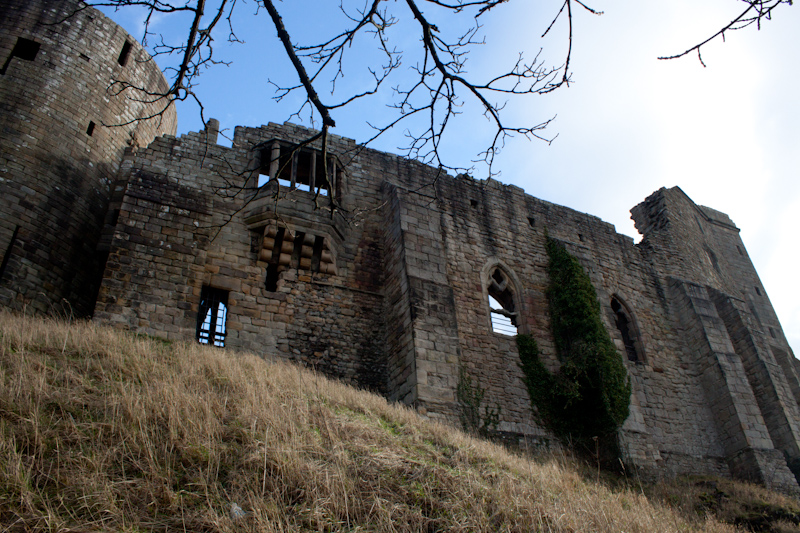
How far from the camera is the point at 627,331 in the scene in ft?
52.0

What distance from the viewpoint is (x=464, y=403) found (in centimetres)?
1043

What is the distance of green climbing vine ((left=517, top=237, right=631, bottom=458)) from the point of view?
1161 cm

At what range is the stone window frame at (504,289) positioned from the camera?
1350 cm

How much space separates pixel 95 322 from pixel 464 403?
652 centimetres

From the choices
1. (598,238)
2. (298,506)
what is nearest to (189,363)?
(298,506)

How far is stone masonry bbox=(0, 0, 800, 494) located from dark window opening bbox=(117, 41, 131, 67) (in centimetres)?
20

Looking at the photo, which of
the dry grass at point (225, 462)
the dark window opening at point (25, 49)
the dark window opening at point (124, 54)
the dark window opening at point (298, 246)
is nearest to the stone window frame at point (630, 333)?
the dry grass at point (225, 462)

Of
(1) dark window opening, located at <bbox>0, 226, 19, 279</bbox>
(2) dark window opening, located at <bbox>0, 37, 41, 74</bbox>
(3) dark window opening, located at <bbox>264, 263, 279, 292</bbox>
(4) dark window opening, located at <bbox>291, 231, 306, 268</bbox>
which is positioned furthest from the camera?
(2) dark window opening, located at <bbox>0, 37, 41, 74</bbox>

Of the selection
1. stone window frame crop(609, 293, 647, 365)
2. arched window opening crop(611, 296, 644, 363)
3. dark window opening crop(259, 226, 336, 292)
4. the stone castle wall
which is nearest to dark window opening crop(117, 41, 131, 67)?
the stone castle wall

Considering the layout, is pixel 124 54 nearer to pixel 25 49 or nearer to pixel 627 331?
pixel 25 49

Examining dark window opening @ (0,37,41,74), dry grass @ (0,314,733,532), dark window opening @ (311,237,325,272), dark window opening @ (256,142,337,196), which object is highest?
dark window opening @ (0,37,41,74)

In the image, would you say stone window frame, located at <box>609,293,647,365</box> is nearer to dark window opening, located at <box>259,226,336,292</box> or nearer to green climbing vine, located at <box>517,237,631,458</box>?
green climbing vine, located at <box>517,237,631,458</box>

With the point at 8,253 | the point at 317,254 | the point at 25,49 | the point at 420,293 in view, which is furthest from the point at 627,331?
the point at 25,49

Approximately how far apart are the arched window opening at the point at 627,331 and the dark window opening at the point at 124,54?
14399 millimetres
